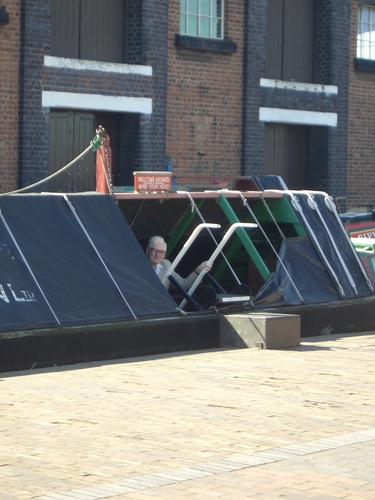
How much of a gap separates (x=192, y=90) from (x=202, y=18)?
1.61m

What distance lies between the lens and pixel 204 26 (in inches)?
897

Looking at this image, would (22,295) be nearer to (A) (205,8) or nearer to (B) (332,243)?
(B) (332,243)

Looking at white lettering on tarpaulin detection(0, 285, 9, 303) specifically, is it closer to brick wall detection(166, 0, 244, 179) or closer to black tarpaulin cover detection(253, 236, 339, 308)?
Answer: black tarpaulin cover detection(253, 236, 339, 308)

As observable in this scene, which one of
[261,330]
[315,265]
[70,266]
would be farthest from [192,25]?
[70,266]

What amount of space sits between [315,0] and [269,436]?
19070 mm

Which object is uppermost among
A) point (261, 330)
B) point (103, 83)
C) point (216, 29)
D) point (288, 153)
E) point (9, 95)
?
point (216, 29)

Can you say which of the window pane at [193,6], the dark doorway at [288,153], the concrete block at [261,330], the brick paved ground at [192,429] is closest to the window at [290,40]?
the dark doorway at [288,153]

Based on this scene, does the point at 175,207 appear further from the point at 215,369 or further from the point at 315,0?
the point at 315,0

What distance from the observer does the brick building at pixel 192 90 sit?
63.5 feet

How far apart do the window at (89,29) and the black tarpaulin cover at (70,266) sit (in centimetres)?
786

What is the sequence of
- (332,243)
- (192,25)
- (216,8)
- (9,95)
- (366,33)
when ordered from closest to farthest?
(332,243) → (9,95) → (192,25) → (216,8) → (366,33)

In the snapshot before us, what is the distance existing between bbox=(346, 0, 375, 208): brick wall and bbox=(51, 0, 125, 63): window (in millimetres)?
7365

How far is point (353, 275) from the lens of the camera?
15.3 m

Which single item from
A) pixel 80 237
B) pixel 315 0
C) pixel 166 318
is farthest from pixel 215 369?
pixel 315 0
